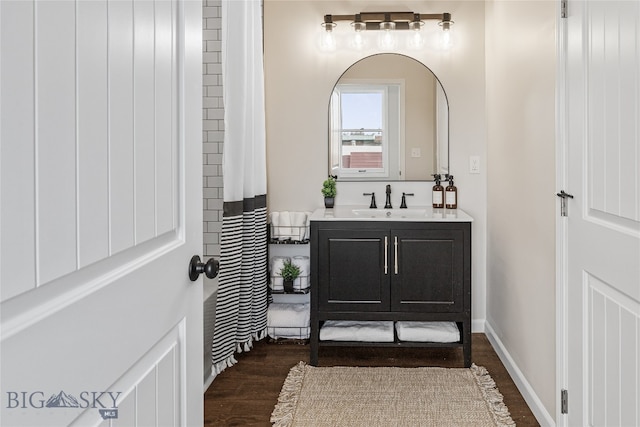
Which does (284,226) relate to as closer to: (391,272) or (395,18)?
(391,272)

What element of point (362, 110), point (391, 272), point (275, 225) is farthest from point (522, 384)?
point (362, 110)

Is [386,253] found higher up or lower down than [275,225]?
lower down

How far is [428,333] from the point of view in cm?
313

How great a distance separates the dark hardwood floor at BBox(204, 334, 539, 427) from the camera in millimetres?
2467

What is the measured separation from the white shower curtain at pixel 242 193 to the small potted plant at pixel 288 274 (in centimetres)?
17

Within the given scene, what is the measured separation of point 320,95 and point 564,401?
2404mm

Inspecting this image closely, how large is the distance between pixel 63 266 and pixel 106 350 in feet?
0.61

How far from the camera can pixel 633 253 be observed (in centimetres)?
151

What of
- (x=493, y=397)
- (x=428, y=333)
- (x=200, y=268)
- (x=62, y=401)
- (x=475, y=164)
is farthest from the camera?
(x=475, y=164)

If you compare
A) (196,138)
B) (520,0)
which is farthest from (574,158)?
(196,138)

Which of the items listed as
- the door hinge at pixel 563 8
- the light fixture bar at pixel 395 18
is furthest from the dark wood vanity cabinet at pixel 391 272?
the light fixture bar at pixel 395 18

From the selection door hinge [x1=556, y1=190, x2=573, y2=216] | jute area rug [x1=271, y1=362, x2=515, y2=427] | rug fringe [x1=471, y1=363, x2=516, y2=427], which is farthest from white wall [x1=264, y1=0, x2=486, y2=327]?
door hinge [x1=556, y1=190, x2=573, y2=216]

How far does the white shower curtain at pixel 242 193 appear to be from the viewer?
274cm

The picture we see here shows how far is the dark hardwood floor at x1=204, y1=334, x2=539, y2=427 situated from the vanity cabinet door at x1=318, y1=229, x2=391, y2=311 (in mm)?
369
